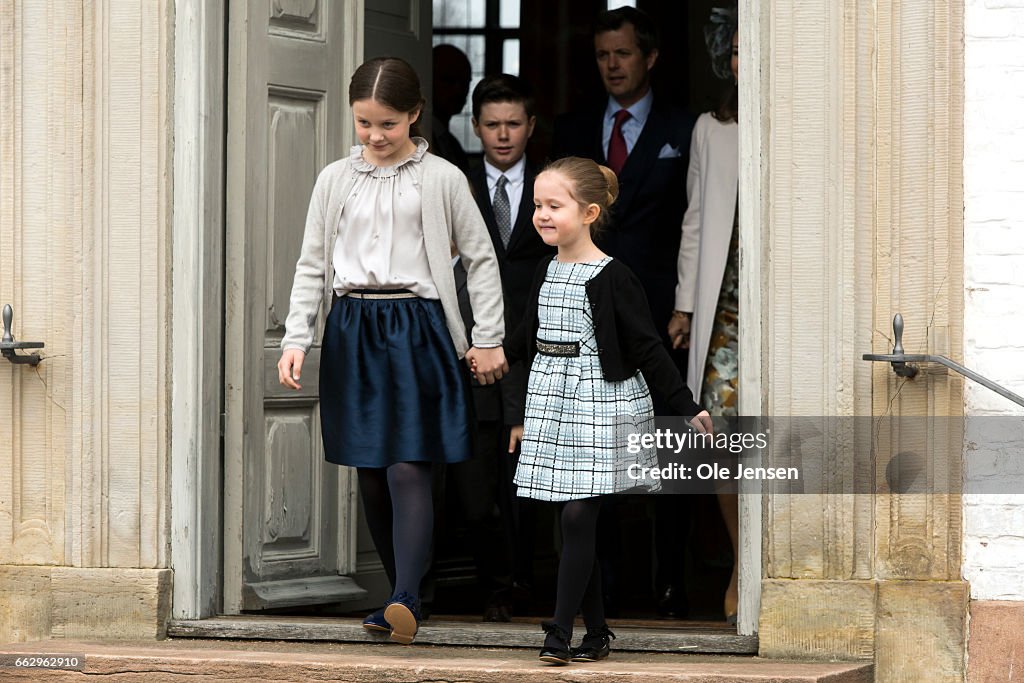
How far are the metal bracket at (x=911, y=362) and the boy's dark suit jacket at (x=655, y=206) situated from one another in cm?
147

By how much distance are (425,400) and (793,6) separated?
1733 millimetres

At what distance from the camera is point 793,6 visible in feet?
18.1

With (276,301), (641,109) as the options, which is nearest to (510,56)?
(641,109)

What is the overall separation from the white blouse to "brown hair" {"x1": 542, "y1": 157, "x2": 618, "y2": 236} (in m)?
0.55

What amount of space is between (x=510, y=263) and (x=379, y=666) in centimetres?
173

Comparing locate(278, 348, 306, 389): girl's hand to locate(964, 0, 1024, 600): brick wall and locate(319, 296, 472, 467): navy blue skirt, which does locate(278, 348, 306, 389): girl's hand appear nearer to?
locate(319, 296, 472, 467): navy blue skirt

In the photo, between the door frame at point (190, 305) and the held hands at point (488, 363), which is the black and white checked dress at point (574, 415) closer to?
the held hands at point (488, 363)

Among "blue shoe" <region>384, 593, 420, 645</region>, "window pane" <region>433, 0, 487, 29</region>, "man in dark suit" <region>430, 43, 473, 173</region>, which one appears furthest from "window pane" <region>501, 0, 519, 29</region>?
"blue shoe" <region>384, 593, 420, 645</region>

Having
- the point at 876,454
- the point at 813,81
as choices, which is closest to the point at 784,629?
the point at 876,454

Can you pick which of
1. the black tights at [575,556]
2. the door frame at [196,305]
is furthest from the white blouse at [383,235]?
the black tights at [575,556]

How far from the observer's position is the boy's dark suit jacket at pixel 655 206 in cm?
667

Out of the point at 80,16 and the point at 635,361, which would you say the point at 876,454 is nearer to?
the point at 635,361

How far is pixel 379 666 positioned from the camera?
5363 millimetres

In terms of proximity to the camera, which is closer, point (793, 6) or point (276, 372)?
point (793, 6)
